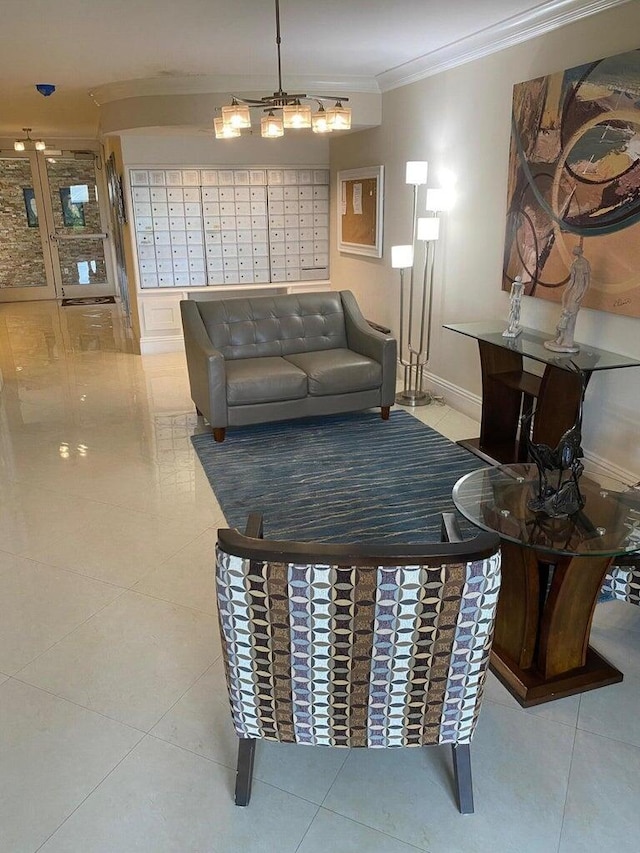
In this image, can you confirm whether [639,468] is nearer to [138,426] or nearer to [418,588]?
[418,588]

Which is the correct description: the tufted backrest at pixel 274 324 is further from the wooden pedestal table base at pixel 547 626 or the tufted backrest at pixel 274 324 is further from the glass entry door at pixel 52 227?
the glass entry door at pixel 52 227

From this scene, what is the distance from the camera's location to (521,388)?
3.73m

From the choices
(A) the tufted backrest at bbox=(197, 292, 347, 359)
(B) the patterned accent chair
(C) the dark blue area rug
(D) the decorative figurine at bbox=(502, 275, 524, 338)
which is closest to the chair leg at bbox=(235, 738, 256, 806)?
(B) the patterned accent chair

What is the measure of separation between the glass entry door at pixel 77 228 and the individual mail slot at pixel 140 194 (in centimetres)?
502

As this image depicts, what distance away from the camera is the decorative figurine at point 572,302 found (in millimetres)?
3299

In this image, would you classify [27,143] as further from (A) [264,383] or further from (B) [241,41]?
(A) [264,383]

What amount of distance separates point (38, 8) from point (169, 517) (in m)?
2.78

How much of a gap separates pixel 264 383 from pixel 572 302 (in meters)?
1.98

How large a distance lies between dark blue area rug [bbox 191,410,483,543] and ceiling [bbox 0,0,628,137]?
8.22 ft

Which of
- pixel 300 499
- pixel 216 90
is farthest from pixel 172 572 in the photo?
pixel 216 90

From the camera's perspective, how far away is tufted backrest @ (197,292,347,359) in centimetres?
477

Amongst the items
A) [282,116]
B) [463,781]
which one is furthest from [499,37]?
[463,781]

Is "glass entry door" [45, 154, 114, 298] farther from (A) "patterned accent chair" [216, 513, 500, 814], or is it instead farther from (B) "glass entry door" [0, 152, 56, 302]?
(A) "patterned accent chair" [216, 513, 500, 814]

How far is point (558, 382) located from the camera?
3.36 meters
